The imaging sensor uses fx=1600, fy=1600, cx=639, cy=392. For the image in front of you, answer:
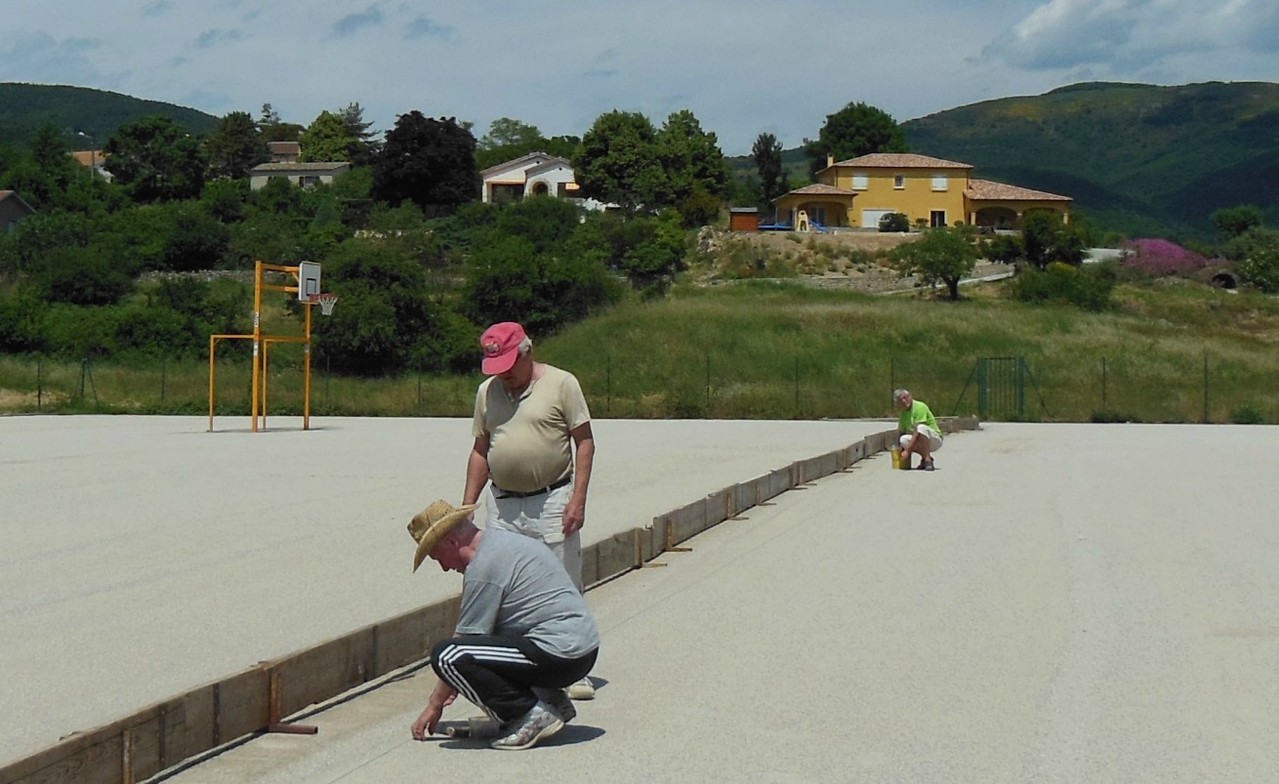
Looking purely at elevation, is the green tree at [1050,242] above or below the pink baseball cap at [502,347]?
above

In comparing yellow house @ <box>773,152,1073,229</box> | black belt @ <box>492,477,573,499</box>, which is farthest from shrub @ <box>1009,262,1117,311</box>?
black belt @ <box>492,477,573,499</box>

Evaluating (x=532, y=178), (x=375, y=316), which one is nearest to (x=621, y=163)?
(x=532, y=178)

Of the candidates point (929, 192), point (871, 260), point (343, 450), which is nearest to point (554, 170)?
point (929, 192)

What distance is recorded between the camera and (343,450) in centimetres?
2842

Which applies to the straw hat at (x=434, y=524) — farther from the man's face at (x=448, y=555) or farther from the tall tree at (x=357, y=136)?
the tall tree at (x=357, y=136)

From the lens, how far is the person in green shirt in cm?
2411

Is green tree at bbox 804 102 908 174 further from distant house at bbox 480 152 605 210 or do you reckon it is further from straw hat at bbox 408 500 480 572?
straw hat at bbox 408 500 480 572

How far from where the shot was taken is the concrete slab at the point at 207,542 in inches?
348

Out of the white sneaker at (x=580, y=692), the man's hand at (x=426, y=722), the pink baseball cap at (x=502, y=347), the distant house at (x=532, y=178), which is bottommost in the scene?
the white sneaker at (x=580, y=692)

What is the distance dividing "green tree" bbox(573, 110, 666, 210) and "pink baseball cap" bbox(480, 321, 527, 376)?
94.0m

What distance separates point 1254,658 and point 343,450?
21021mm

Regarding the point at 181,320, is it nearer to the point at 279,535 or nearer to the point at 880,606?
the point at 279,535

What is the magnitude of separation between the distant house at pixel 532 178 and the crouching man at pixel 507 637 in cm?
10942

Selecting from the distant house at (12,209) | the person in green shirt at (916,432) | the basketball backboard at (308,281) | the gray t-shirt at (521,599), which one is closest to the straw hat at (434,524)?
the gray t-shirt at (521,599)
